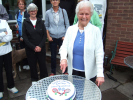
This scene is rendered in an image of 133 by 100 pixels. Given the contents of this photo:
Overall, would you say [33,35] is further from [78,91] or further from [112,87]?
[112,87]

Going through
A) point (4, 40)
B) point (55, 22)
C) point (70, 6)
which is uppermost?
point (70, 6)

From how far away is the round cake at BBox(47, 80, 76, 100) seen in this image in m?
1.27

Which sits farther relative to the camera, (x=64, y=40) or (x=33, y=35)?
(x=33, y=35)

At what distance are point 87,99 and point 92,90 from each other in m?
0.17

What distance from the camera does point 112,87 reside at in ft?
10.5

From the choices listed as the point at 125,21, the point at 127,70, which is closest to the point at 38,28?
the point at 125,21

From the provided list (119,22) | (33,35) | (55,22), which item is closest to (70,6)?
(55,22)

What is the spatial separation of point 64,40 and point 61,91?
771mm

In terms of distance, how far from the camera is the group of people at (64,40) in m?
1.69

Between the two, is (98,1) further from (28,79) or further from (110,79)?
(28,79)

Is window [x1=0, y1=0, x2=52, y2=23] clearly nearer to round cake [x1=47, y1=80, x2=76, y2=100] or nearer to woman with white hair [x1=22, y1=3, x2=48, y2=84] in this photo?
woman with white hair [x1=22, y1=3, x2=48, y2=84]

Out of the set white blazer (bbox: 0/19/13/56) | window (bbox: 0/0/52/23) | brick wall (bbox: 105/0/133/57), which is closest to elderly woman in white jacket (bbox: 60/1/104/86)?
white blazer (bbox: 0/19/13/56)

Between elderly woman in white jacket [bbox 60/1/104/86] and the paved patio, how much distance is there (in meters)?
1.41

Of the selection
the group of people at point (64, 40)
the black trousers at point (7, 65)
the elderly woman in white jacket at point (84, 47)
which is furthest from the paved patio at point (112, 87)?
the elderly woman in white jacket at point (84, 47)
